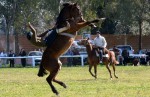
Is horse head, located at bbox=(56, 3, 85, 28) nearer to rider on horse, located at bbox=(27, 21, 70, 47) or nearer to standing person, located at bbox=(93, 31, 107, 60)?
rider on horse, located at bbox=(27, 21, 70, 47)

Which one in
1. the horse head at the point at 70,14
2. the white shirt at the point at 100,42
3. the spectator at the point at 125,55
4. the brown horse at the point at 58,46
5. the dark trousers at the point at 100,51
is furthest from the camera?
the spectator at the point at 125,55

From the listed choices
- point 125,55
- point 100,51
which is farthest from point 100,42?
point 125,55

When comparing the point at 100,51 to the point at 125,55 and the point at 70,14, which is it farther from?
the point at 125,55

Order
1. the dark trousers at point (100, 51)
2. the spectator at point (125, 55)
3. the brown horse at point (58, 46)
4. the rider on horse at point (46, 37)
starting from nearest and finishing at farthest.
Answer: the rider on horse at point (46, 37) → the brown horse at point (58, 46) → the dark trousers at point (100, 51) → the spectator at point (125, 55)

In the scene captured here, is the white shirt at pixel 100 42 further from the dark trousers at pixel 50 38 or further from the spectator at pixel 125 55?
the spectator at pixel 125 55

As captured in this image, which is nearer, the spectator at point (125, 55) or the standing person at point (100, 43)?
the standing person at point (100, 43)

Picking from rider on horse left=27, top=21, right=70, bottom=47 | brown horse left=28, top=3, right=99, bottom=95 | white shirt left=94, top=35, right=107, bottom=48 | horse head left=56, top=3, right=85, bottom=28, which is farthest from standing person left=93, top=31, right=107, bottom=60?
rider on horse left=27, top=21, right=70, bottom=47

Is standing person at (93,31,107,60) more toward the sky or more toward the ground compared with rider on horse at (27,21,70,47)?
more toward the ground

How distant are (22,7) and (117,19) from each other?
11.0 metres

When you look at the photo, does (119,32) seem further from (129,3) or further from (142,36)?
(129,3)

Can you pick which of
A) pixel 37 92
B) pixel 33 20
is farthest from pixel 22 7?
pixel 37 92

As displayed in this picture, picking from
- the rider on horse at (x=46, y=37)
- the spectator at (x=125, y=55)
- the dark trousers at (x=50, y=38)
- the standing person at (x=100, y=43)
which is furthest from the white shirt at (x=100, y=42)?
the spectator at (x=125, y=55)

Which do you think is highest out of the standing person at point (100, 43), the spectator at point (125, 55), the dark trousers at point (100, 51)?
the standing person at point (100, 43)

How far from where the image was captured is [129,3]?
56.2 meters
